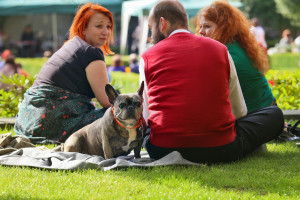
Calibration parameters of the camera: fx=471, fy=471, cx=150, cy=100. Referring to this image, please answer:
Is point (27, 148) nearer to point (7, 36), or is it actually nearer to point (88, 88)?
point (88, 88)

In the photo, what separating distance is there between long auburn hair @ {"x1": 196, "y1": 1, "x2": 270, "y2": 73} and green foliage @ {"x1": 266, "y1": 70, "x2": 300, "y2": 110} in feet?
8.75

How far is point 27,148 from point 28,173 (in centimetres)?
79

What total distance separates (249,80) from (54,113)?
2131 millimetres

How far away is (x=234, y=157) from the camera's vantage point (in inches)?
169

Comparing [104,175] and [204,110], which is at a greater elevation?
[204,110]

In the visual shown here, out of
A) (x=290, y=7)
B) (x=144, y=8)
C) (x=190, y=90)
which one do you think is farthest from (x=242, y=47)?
(x=290, y=7)

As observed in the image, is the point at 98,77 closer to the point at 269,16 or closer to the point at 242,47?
the point at 242,47

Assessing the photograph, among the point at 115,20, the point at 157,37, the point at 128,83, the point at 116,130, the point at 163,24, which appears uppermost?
the point at 163,24

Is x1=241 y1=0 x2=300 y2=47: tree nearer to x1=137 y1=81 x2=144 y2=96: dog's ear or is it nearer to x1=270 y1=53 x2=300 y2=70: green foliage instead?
x1=270 y1=53 x2=300 y2=70: green foliage

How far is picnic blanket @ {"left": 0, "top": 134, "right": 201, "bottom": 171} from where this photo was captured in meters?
4.05

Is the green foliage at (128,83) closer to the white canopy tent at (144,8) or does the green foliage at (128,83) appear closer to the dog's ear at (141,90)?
the dog's ear at (141,90)

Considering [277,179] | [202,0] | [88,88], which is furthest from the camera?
[202,0]

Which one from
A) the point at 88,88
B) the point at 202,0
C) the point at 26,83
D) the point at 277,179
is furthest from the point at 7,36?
the point at 277,179

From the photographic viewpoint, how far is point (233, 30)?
489 cm
